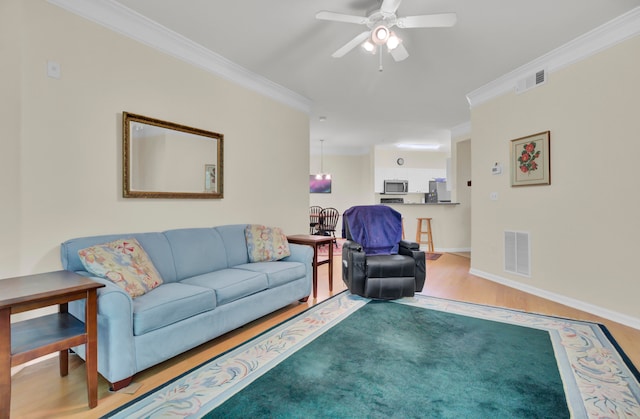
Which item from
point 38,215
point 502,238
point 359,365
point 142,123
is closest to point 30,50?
point 142,123

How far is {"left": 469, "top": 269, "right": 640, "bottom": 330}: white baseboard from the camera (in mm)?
2703

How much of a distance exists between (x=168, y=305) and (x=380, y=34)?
2420mm

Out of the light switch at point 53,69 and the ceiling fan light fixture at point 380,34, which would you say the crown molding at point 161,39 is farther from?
the ceiling fan light fixture at point 380,34

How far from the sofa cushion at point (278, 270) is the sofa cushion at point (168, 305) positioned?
63 centimetres

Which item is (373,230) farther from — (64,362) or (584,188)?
(64,362)

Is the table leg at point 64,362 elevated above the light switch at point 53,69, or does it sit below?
below

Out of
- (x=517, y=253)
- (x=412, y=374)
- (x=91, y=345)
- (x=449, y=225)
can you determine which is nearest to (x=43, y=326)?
(x=91, y=345)

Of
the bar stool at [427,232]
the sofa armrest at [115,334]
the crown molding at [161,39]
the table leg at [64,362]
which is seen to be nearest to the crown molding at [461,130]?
the bar stool at [427,232]

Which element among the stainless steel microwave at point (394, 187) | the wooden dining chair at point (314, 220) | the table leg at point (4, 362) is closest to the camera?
the table leg at point (4, 362)

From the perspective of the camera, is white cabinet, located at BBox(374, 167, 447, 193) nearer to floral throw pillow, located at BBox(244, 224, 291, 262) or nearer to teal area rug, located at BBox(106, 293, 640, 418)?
floral throw pillow, located at BBox(244, 224, 291, 262)

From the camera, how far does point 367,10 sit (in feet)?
8.15

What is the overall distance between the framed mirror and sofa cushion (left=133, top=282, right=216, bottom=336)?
0.98 metres

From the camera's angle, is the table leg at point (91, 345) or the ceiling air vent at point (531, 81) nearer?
the table leg at point (91, 345)

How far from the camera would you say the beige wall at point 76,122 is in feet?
6.51
